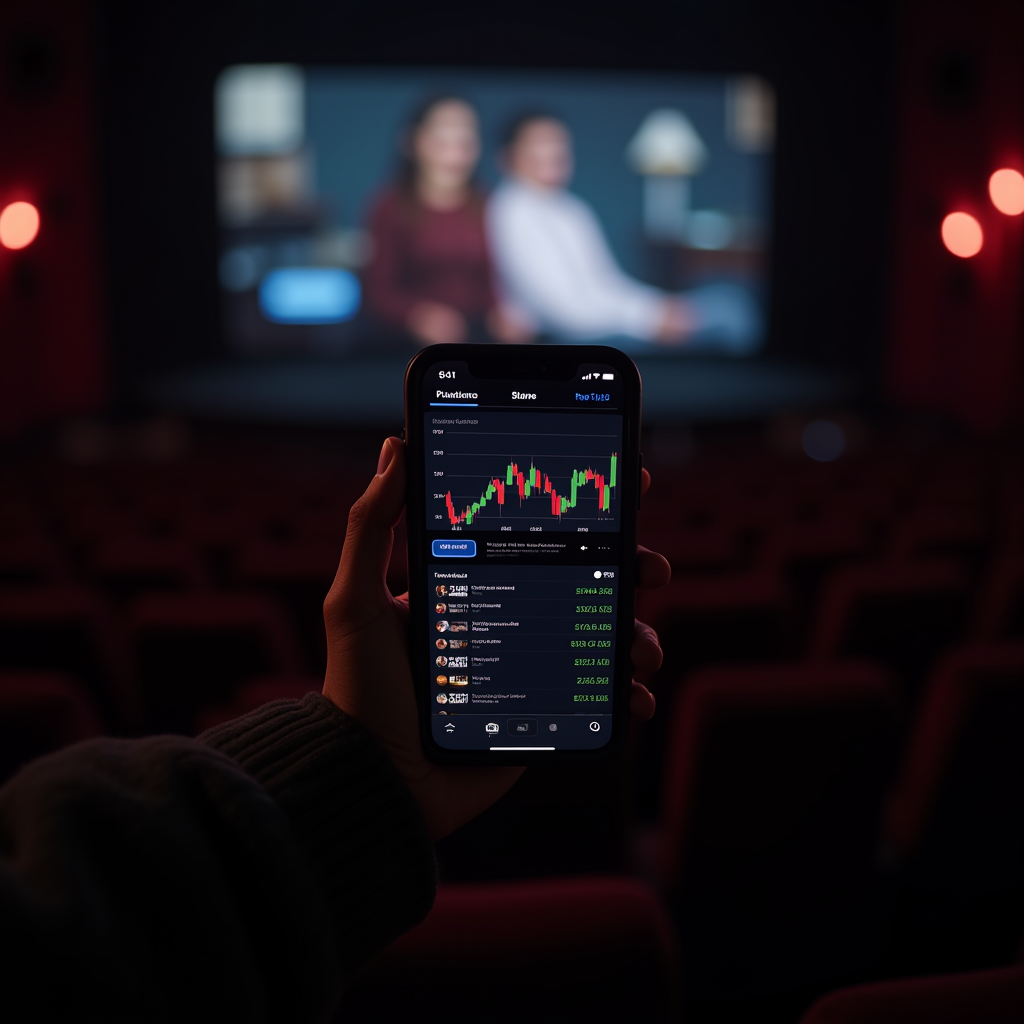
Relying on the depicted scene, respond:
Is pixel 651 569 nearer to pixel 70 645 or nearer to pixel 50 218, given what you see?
pixel 70 645

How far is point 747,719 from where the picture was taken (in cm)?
150

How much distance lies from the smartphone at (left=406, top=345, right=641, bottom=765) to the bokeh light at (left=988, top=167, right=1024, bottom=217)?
8.47 metres

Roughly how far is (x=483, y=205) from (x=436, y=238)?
1.91ft

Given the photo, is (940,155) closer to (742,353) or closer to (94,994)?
(742,353)

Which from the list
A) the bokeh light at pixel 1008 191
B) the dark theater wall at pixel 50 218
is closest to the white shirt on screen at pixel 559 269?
the bokeh light at pixel 1008 191

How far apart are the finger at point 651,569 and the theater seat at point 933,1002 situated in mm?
467

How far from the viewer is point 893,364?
10.5m

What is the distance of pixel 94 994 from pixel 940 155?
10708mm

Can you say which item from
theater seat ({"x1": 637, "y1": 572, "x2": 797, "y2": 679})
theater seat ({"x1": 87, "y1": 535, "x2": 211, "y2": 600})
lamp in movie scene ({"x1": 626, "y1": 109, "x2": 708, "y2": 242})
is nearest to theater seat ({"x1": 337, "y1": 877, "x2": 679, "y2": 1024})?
theater seat ({"x1": 637, "y1": 572, "x2": 797, "y2": 679})

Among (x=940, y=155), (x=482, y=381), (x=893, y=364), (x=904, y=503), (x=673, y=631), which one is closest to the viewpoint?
(x=482, y=381)

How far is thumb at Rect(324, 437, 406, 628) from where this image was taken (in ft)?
3.25

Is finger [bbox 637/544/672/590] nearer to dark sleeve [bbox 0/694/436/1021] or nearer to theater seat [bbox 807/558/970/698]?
dark sleeve [bbox 0/694/436/1021]

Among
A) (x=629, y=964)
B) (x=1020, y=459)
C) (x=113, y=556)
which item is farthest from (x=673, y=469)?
(x=629, y=964)

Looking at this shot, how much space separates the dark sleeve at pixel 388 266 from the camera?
10.2m
